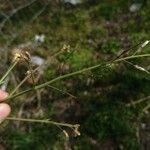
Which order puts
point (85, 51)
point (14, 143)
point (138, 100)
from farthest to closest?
point (85, 51) < point (138, 100) < point (14, 143)

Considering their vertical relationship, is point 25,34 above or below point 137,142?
above

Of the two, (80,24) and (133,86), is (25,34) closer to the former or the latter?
(80,24)

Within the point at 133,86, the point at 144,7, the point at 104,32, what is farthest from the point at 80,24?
the point at 133,86

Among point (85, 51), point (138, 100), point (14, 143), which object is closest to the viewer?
point (14, 143)

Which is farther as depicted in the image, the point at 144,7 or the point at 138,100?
the point at 144,7

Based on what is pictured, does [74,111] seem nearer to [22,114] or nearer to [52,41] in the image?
[22,114]

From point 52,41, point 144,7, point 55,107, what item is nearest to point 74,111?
point 55,107
